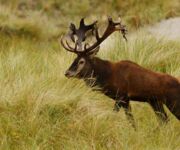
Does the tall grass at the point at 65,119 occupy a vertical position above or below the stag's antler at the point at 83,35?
below

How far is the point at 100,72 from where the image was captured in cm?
602

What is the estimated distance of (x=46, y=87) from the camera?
236 inches

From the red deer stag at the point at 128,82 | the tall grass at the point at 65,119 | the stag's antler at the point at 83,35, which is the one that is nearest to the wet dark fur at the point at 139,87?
the red deer stag at the point at 128,82

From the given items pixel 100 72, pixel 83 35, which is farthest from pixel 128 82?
pixel 83 35

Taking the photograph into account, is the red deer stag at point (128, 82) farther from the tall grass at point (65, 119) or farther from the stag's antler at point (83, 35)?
the tall grass at point (65, 119)

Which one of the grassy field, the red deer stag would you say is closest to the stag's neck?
the red deer stag

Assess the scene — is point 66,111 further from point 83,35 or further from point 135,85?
point 83,35

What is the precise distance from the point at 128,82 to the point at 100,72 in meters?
0.32

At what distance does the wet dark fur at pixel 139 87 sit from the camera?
5.76 meters

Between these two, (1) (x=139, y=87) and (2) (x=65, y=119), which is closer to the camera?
(2) (x=65, y=119)

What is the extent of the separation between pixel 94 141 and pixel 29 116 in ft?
1.88

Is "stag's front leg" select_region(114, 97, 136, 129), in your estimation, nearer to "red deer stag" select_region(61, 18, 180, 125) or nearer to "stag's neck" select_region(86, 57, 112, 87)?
"red deer stag" select_region(61, 18, 180, 125)

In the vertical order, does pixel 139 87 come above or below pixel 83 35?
below

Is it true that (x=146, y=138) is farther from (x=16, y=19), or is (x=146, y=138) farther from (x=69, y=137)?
(x=16, y=19)
